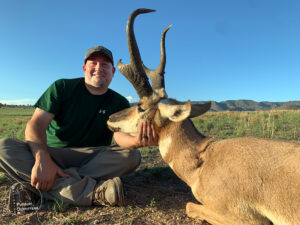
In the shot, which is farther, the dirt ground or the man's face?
the man's face

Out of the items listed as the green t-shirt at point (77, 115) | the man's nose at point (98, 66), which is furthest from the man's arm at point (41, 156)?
the man's nose at point (98, 66)

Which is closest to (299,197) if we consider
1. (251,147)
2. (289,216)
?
(289,216)

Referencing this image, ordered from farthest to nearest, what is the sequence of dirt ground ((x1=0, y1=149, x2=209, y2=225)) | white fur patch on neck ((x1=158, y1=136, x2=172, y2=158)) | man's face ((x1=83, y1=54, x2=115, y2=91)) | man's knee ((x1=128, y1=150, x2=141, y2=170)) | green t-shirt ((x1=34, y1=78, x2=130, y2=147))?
man's face ((x1=83, y1=54, x2=115, y2=91)) < green t-shirt ((x1=34, y1=78, x2=130, y2=147)) < man's knee ((x1=128, y1=150, x2=141, y2=170)) < white fur patch on neck ((x1=158, y1=136, x2=172, y2=158)) < dirt ground ((x1=0, y1=149, x2=209, y2=225))

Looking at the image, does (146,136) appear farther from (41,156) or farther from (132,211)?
(41,156)

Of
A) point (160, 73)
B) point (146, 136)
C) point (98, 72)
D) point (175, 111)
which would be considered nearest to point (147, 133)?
point (146, 136)

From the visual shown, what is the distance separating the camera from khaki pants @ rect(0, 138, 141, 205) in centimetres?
378

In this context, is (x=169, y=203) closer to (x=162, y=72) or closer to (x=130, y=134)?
(x=130, y=134)

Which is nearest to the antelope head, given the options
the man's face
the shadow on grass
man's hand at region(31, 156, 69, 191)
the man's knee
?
the man's knee

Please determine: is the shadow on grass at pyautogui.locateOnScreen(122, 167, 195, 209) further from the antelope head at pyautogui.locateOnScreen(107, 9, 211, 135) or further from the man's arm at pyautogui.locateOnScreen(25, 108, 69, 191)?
the man's arm at pyautogui.locateOnScreen(25, 108, 69, 191)

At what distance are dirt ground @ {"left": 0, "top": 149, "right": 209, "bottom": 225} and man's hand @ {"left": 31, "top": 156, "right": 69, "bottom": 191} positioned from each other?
33cm

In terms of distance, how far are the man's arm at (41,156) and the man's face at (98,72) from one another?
106 cm

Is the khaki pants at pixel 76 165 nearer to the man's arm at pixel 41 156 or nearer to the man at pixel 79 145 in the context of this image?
the man at pixel 79 145

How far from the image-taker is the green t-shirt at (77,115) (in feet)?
15.6

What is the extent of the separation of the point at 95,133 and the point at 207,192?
108 inches
